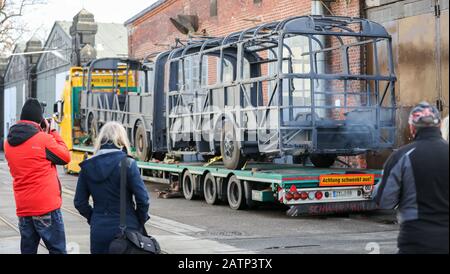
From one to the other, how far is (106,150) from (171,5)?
80.0ft

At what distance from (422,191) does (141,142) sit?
1506 cm

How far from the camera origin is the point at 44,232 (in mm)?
6992

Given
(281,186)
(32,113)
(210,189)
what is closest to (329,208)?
(281,186)

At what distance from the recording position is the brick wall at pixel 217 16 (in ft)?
66.4

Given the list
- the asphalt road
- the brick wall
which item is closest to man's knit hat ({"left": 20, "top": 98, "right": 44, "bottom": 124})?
the asphalt road

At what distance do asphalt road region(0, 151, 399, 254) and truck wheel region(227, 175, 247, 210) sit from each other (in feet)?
0.72

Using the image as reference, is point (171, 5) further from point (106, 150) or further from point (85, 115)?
point (106, 150)

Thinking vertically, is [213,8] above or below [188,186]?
above

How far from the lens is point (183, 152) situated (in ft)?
56.4

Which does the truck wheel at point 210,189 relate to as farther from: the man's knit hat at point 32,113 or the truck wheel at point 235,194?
the man's knit hat at point 32,113

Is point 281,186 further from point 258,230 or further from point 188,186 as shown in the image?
point 188,186

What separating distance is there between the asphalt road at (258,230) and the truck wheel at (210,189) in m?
0.22

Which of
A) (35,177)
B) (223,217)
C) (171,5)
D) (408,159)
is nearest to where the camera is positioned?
(408,159)
